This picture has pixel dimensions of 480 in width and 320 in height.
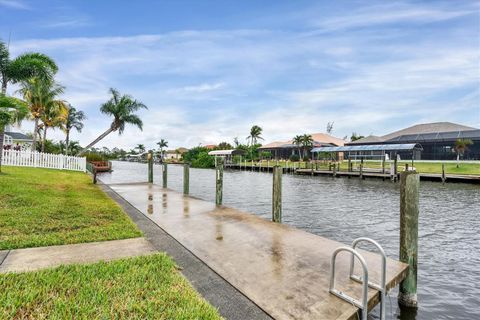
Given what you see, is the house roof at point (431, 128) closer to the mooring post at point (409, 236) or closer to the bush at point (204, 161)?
the bush at point (204, 161)

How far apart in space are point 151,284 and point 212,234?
9.27 ft

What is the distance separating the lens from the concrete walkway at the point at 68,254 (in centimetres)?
434

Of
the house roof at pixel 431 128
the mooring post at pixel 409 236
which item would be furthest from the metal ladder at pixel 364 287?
the house roof at pixel 431 128

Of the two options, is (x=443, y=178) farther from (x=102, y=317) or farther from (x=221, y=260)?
(x=102, y=317)

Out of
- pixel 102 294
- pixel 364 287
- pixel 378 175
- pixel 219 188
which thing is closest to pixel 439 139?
pixel 378 175

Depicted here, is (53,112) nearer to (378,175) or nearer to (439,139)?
(378,175)

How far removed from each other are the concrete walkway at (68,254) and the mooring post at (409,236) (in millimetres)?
4373

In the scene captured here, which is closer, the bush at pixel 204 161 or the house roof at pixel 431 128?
the house roof at pixel 431 128

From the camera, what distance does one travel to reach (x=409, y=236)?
466 cm

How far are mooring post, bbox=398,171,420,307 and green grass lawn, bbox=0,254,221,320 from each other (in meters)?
3.31

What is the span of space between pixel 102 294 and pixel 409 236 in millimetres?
4683

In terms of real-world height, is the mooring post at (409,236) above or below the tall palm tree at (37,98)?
below

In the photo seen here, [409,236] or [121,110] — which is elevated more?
[121,110]

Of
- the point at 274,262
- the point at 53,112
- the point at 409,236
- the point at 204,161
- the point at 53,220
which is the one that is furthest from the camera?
the point at 204,161
